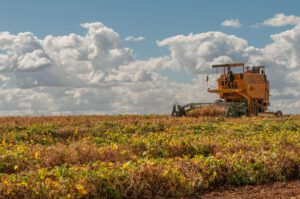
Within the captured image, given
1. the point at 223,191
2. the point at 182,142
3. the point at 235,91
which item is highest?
the point at 235,91

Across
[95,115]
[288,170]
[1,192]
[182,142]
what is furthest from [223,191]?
[95,115]

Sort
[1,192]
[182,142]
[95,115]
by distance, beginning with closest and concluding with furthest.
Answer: [1,192] → [182,142] → [95,115]

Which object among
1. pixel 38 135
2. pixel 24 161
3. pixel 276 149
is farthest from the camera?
pixel 38 135

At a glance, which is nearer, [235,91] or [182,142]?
[182,142]

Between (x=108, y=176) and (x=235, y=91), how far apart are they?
936 inches

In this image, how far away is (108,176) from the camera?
802 centimetres

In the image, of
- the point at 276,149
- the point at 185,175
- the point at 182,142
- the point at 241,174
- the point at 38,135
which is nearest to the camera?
the point at 185,175

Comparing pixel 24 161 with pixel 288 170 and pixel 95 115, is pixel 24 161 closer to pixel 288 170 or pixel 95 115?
pixel 288 170

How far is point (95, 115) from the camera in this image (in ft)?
101

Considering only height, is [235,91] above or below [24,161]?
above

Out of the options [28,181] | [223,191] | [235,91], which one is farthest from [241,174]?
[235,91]

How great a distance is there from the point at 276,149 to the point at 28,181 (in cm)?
625

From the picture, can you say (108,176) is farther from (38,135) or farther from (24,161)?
(38,135)

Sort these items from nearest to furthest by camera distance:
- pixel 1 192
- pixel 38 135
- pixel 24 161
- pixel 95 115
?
pixel 1 192 < pixel 24 161 < pixel 38 135 < pixel 95 115
